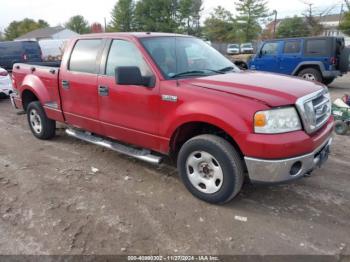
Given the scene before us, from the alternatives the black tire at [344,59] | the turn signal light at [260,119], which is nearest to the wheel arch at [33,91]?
the turn signal light at [260,119]

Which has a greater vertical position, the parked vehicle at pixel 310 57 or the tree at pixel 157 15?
the tree at pixel 157 15

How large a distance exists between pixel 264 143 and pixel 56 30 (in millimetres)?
68978

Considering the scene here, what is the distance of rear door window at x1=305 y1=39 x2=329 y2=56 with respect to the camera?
1102cm

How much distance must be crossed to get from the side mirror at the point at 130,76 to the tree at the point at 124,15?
5282cm

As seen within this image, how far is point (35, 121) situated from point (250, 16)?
47.6 m

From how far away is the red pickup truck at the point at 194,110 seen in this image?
122 inches

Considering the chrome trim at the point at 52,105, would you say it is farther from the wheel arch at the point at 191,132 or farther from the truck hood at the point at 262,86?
the truck hood at the point at 262,86

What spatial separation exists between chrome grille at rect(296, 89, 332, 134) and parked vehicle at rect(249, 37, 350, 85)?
306 inches

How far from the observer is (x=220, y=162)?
3350mm

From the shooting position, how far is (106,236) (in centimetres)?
309

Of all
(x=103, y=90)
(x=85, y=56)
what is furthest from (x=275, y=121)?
(x=85, y=56)

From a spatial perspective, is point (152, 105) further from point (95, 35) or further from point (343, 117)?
point (343, 117)

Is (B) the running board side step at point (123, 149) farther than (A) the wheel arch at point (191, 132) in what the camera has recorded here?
Yes

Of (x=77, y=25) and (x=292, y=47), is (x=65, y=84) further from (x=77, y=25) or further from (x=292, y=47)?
(x=77, y=25)
